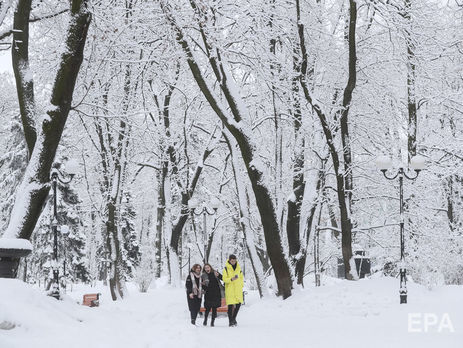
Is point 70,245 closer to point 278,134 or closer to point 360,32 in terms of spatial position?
point 278,134

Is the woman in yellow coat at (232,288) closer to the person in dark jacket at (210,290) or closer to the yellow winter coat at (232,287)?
the yellow winter coat at (232,287)

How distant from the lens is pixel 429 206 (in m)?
25.2

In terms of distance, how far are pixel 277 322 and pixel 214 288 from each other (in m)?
1.61

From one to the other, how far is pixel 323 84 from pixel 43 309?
14974 mm

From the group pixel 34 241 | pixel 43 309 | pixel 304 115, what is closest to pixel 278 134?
pixel 304 115

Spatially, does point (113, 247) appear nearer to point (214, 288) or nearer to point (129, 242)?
point (214, 288)

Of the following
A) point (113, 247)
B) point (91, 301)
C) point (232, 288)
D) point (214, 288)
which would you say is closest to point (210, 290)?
point (214, 288)

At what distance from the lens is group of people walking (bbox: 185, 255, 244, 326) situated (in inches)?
534

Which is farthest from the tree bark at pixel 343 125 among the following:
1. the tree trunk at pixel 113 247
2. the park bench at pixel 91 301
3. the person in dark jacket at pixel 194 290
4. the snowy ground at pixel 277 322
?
the park bench at pixel 91 301

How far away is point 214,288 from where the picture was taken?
1404 cm

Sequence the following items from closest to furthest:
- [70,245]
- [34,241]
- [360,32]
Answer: [360,32], [34,241], [70,245]

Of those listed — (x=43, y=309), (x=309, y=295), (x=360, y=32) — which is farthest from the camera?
(x=360, y=32)

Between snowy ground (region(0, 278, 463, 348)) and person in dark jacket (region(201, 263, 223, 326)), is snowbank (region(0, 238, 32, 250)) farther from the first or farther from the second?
person in dark jacket (region(201, 263, 223, 326))

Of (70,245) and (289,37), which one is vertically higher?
(289,37)
